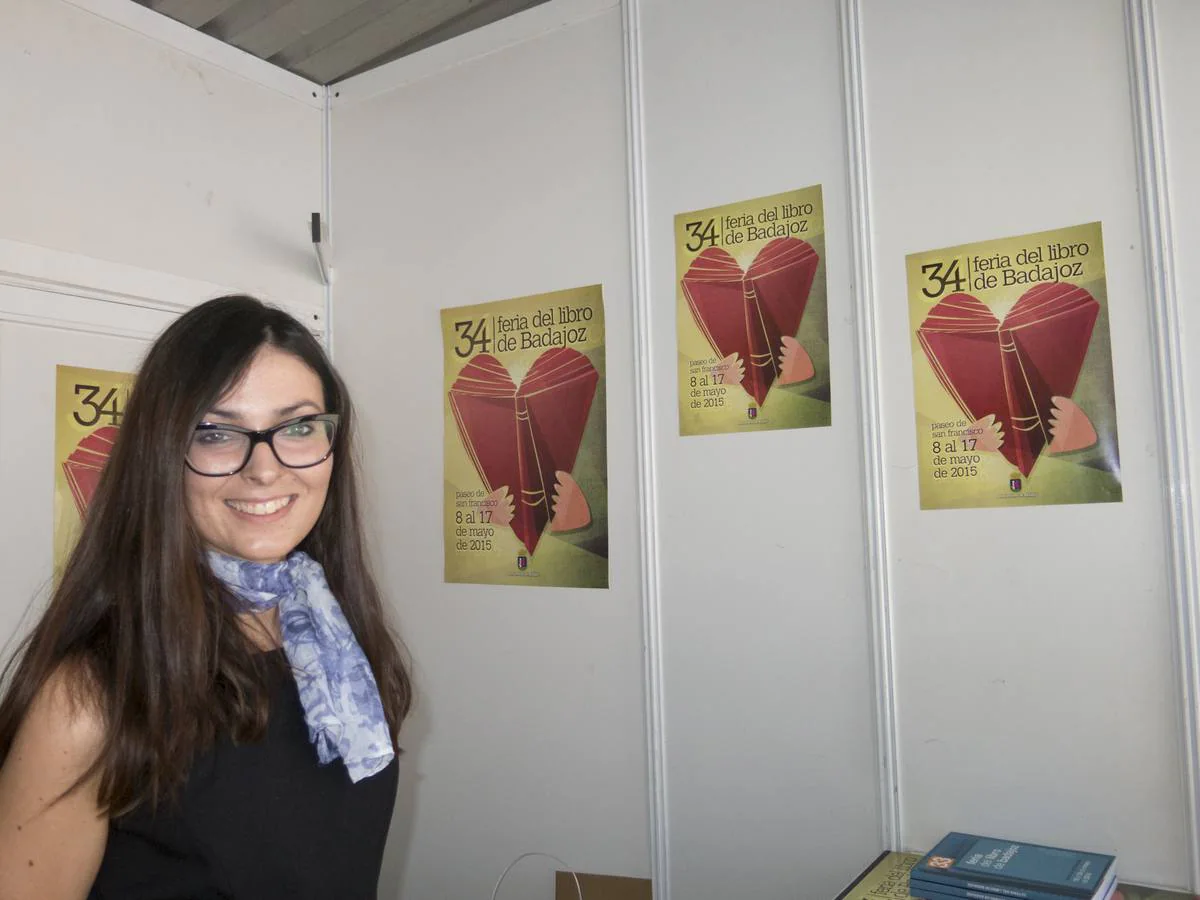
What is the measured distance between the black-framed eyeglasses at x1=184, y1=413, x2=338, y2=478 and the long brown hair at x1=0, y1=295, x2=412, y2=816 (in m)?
0.04

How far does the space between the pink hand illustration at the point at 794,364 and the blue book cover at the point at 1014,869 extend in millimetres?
868

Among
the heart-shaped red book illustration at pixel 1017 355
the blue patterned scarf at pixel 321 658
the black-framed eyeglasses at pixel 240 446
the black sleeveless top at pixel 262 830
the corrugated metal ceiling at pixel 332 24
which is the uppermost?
the corrugated metal ceiling at pixel 332 24

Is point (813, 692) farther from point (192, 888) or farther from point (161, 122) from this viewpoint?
point (161, 122)

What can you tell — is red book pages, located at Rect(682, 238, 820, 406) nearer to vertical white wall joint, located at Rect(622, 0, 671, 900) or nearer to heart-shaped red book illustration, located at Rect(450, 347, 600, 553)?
vertical white wall joint, located at Rect(622, 0, 671, 900)

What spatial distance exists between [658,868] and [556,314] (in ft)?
4.01

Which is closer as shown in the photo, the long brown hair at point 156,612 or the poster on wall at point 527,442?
the long brown hair at point 156,612

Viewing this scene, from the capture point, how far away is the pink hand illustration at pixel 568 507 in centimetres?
208

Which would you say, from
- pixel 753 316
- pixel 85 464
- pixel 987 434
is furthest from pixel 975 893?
pixel 85 464

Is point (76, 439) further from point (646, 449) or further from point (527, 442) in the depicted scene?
point (646, 449)

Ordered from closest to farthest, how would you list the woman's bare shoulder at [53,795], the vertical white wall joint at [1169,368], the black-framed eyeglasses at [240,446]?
1. the woman's bare shoulder at [53,795]
2. the black-framed eyeglasses at [240,446]
3. the vertical white wall joint at [1169,368]

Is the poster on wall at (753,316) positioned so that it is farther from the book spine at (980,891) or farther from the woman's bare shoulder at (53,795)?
the woman's bare shoulder at (53,795)

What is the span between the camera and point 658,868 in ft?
6.35

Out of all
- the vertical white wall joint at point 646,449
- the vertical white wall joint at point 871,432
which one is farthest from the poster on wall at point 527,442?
the vertical white wall joint at point 871,432

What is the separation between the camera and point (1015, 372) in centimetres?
164
